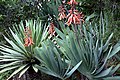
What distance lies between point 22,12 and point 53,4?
1.08m

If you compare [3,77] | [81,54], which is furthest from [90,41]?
[3,77]

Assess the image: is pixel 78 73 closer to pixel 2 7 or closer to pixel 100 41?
pixel 100 41

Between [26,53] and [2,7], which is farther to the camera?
[2,7]

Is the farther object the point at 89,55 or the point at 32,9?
the point at 32,9

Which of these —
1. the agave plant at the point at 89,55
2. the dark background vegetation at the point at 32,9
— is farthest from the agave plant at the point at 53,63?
the dark background vegetation at the point at 32,9

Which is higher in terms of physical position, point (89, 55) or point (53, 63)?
point (53, 63)

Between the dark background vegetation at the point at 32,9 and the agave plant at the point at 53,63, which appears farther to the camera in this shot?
the dark background vegetation at the point at 32,9

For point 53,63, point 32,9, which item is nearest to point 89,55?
point 53,63

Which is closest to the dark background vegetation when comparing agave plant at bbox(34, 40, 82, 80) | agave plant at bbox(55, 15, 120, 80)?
agave plant at bbox(55, 15, 120, 80)

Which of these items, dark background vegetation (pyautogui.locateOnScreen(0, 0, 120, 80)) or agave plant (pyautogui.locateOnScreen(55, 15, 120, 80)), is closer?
agave plant (pyautogui.locateOnScreen(55, 15, 120, 80))

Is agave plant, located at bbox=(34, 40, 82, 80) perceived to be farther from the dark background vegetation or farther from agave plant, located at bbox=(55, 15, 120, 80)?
the dark background vegetation

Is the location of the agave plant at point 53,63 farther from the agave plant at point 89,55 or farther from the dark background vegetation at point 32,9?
the dark background vegetation at point 32,9

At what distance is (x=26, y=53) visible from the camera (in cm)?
453

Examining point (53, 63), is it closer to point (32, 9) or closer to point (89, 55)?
point (89, 55)
